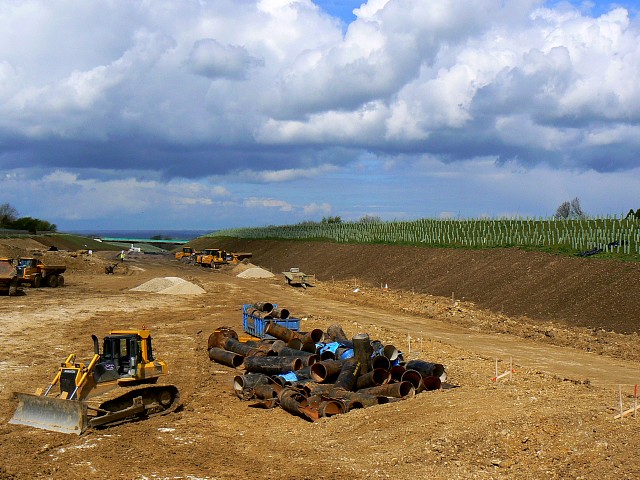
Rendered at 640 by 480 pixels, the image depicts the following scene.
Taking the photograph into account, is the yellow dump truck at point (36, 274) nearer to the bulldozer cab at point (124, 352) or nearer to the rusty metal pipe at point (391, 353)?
the bulldozer cab at point (124, 352)

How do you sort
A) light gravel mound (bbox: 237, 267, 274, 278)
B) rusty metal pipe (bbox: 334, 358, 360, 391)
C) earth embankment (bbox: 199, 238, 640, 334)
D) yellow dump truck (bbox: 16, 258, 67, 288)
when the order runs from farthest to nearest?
light gravel mound (bbox: 237, 267, 274, 278) < yellow dump truck (bbox: 16, 258, 67, 288) < earth embankment (bbox: 199, 238, 640, 334) < rusty metal pipe (bbox: 334, 358, 360, 391)

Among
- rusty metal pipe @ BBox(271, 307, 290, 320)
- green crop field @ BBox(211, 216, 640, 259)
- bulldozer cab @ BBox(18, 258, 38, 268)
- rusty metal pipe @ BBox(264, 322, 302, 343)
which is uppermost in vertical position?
green crop field @ BBox(211, 216, 640, 259)

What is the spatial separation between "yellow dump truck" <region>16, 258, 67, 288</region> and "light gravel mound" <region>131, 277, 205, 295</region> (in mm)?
5318

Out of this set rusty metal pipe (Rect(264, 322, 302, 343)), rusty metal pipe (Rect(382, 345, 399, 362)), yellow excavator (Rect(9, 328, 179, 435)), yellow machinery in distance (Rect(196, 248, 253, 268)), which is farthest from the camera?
yellow machinery in distance (Rect(196, 248, 253, 268))

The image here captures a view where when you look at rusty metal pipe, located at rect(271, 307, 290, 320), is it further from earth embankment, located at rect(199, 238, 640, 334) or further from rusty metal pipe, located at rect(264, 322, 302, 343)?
earth embankment, located at rect(199, 238, 640, 334)

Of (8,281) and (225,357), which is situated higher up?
(8,281)

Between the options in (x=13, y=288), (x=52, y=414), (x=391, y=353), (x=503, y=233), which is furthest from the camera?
(x=503, y=233)

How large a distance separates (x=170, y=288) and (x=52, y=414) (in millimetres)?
29299

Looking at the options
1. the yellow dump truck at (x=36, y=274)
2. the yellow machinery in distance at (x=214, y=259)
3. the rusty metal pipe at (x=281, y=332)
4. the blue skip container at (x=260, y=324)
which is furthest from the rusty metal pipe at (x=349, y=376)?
the yellow machinery in distance at (x=214, y=259)

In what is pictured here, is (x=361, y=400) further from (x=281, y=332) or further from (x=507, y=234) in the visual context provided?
(x=507, y=234)

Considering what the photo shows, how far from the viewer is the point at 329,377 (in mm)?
15945

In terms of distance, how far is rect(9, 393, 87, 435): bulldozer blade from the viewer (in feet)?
41.0

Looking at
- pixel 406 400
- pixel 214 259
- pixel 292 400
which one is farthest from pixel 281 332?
pixel 214 259

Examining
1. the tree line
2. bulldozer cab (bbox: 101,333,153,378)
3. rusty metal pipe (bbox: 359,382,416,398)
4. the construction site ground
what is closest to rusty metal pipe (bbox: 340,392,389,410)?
rusty metal pipe (bbox: 359,382,416,398)
